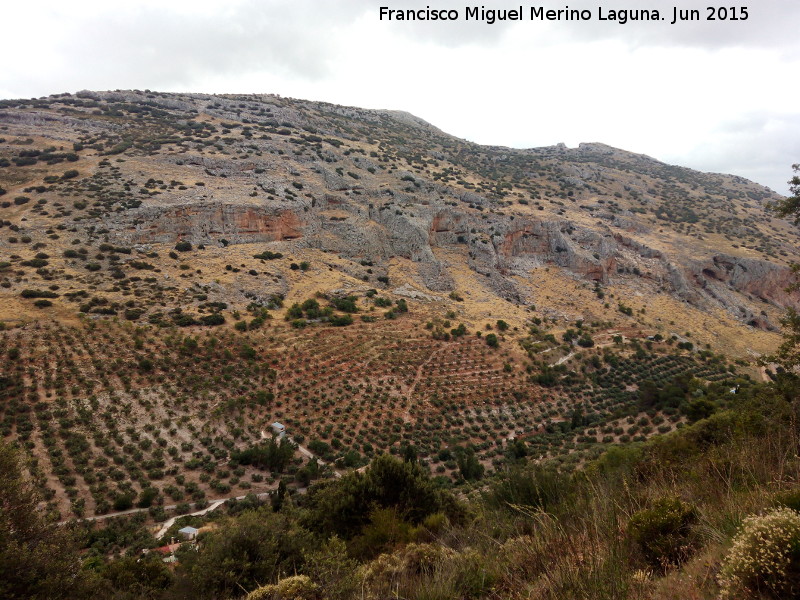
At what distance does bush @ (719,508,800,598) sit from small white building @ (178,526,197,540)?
49.4 feet

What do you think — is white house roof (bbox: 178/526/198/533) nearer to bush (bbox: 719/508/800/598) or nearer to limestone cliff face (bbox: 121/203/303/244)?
bush (bbox: 719/508/800/598)

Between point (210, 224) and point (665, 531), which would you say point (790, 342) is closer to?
point (665, 531)

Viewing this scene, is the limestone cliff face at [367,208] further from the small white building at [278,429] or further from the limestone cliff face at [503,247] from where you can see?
the small white building at [278,429]

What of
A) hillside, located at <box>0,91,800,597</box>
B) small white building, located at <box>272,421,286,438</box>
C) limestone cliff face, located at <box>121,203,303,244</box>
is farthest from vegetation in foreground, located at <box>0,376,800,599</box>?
limestone cliff face, located at <box>121,203,303,244</box>

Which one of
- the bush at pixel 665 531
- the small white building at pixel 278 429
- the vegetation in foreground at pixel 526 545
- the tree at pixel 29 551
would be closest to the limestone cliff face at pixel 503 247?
the small white building at pixel 278 429

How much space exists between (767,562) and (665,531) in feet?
4.92

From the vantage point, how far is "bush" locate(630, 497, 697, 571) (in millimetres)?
4086

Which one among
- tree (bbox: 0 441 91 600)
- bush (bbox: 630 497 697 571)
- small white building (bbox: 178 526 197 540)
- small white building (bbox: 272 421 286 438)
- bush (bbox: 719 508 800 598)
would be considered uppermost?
bush (bbox: 719 508 800 598)

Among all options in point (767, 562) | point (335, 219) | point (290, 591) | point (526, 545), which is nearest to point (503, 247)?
point (335, 219)

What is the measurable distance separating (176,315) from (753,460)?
30.4 meters

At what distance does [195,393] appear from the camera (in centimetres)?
2128

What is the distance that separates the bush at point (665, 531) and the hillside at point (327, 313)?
13.4 inches

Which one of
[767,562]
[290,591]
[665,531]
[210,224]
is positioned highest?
[210,224]

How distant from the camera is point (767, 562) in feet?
9.55
